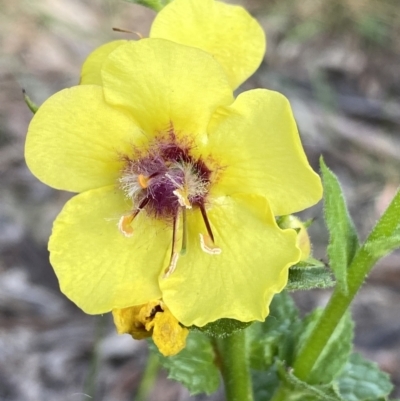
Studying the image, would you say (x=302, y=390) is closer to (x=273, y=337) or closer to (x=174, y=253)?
(x=273, y=337)

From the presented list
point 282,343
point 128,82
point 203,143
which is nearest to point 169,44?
point 128,82

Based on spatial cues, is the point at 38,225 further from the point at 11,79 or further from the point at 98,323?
the point at 11,79

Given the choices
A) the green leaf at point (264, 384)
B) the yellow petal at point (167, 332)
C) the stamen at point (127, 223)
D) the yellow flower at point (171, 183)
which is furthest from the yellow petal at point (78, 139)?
the green leaf at point (264, 384)

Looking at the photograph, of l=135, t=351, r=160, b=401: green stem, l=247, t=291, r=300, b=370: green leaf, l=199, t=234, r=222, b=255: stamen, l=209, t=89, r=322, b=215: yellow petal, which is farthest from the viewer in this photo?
l=135, t=351, r=160, b=401: green stem

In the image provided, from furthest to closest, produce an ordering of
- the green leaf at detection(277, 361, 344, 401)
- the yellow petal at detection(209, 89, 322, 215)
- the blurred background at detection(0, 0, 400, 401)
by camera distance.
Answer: the blurred background at detection(0, 0, 400, 401) < the green leaf at detection(277, 361, 344, 401) < the yellow petal at detection(209, 89, 322, 215)

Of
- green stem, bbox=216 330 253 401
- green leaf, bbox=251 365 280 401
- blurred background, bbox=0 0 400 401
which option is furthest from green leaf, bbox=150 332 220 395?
blurred background, bbox=0 0 400 401

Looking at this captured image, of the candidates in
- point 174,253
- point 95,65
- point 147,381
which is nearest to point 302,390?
point 174,253

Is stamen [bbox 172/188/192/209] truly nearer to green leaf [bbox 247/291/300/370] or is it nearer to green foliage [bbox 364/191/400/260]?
green foliage [bbox 364/191/400/260]
